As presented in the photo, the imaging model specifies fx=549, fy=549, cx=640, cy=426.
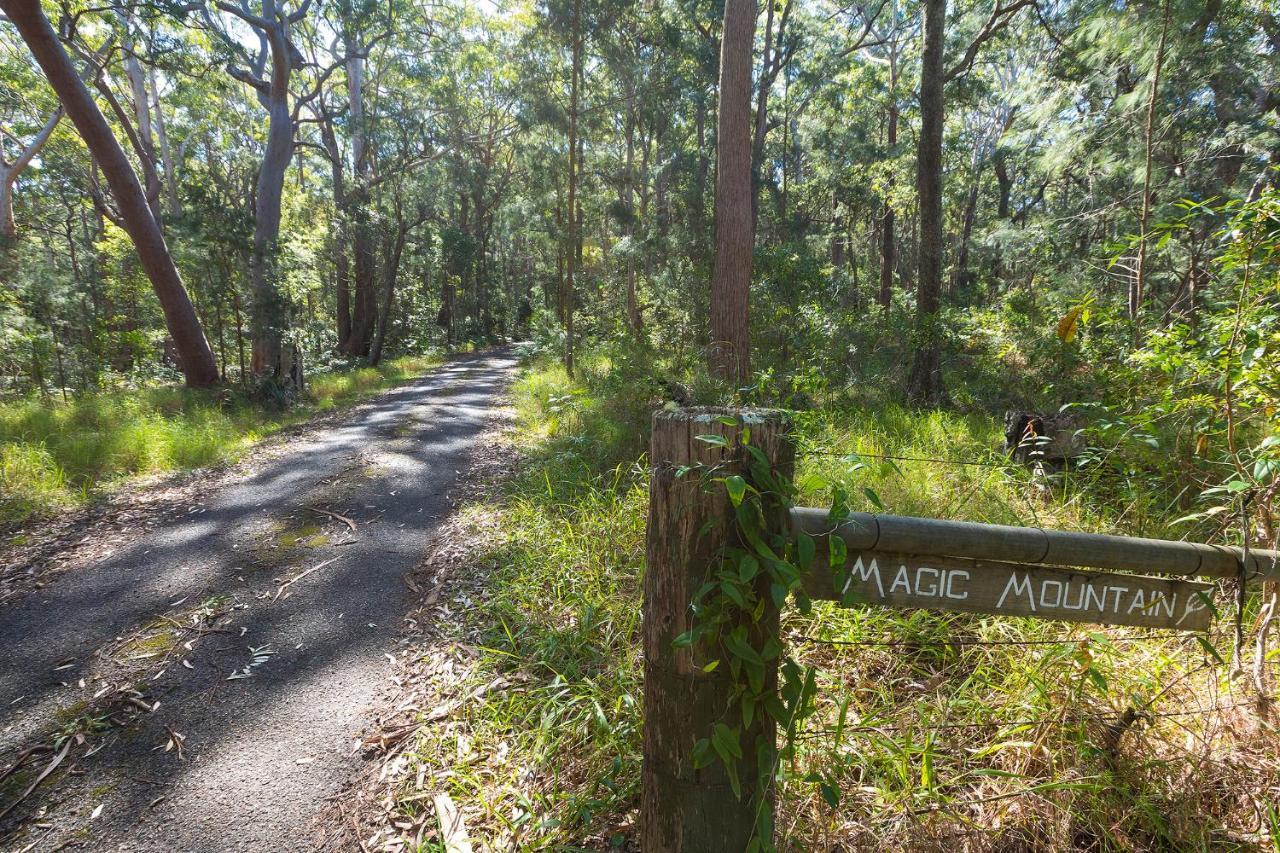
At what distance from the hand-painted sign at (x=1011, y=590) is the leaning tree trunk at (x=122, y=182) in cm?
1202

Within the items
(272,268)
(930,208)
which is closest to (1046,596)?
(930,208)

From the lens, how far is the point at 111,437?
21.3 ft

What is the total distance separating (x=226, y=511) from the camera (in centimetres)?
500

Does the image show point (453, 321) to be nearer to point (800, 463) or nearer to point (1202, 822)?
point (800, 463)

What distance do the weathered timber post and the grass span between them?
633 centimetres

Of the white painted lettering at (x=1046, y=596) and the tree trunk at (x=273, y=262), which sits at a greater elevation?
the tree trunk at (x=273, y=262)

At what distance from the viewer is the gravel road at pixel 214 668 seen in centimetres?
216

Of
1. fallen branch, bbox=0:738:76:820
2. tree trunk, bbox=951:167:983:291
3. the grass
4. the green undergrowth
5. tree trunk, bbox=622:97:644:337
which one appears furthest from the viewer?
tree trunk, bbox=951:167:983:291

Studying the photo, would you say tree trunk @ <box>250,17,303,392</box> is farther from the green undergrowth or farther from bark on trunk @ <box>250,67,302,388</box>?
the green undergrowth

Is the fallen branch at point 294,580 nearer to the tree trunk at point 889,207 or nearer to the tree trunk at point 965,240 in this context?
the tree trunk at point 889,207

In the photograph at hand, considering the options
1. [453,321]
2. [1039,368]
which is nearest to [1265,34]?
[1039,368]

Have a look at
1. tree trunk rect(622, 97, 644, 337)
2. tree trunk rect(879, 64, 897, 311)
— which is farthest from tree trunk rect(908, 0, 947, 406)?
tree trunk rect(879, 64, 897, 311)

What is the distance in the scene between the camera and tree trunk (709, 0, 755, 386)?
7051 mm

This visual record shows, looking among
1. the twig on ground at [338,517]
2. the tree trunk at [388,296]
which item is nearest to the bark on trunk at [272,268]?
the tree trunk at [388,296]
